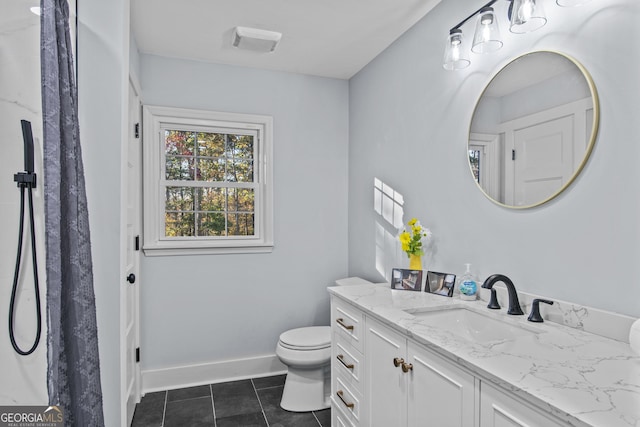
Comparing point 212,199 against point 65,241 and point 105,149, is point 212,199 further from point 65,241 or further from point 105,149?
point 65,241

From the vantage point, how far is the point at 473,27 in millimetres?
1974

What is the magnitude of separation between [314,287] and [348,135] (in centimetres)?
141

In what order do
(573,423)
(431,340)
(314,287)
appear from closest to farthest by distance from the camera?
(573,423) < (431,340) < (314,287)

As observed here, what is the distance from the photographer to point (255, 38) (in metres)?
2.60

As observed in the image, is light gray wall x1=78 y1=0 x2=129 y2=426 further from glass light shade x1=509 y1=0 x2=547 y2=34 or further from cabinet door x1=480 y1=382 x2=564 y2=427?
glass light shade x1=509 y1=0 x2=547 y2=34

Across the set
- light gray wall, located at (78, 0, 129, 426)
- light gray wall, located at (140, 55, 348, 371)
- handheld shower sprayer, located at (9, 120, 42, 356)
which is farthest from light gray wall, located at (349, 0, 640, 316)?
handheld shower sprayer, located at (9, 120, 42, 356)

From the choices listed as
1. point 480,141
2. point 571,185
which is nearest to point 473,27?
point 480,141

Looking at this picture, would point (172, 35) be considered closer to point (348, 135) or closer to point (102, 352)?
point (348, 135)

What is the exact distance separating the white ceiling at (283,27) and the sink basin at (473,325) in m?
1.76

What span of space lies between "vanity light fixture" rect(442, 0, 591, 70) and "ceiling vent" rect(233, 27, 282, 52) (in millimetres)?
1214

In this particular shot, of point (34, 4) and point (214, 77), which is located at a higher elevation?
point (214, 77)

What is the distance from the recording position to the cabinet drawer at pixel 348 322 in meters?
1.91

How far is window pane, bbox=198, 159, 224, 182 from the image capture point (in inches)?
125

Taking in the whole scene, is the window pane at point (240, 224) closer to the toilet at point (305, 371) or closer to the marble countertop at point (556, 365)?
the toilet at point (305, 371)
